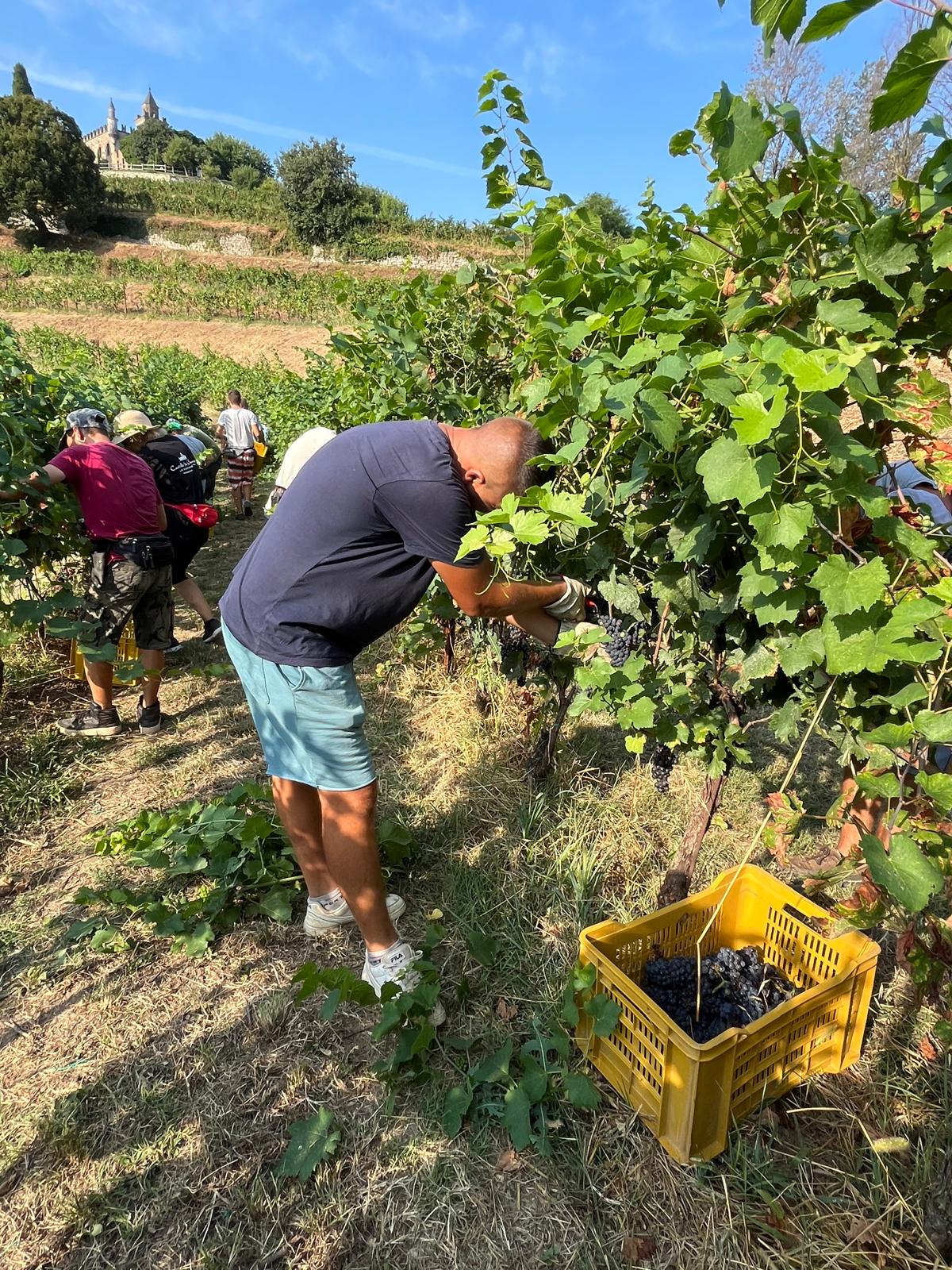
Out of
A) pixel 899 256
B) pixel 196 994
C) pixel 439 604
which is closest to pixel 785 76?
pixel 439 604

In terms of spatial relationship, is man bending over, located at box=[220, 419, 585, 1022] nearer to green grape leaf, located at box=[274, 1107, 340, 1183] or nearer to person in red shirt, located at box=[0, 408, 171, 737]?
Result: green grape leaf, located at box=[274, 1107, 340, 1183]

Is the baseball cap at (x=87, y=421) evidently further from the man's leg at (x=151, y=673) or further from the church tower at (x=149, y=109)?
the church tower at (x=149, y=109)

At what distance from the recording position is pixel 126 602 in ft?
12.7

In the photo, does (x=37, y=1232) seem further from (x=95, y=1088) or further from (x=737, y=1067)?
(x=737, y=1067)

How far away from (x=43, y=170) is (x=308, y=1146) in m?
51.9

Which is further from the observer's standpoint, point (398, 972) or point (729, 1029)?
point (398, 972)

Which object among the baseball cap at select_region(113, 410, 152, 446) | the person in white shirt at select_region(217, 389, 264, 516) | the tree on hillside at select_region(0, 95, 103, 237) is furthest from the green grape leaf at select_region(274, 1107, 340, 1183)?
the tree on hillside at select_region(0, 95, 103, 237)

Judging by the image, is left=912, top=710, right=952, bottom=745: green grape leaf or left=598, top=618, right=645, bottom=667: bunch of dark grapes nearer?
left=912, top=710, right=952, bottom=745: green grape leaf

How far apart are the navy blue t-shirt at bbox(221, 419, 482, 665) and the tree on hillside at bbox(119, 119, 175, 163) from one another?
319 ft

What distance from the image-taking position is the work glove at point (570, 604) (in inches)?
75.5

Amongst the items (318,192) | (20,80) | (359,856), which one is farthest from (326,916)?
(20,80)

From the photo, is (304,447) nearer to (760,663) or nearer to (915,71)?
(760,663)

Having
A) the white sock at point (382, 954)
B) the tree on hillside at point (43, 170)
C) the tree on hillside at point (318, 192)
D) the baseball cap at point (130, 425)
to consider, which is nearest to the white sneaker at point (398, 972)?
the white sock at point (382, 954)

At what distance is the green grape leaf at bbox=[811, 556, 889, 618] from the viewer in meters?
1.13
